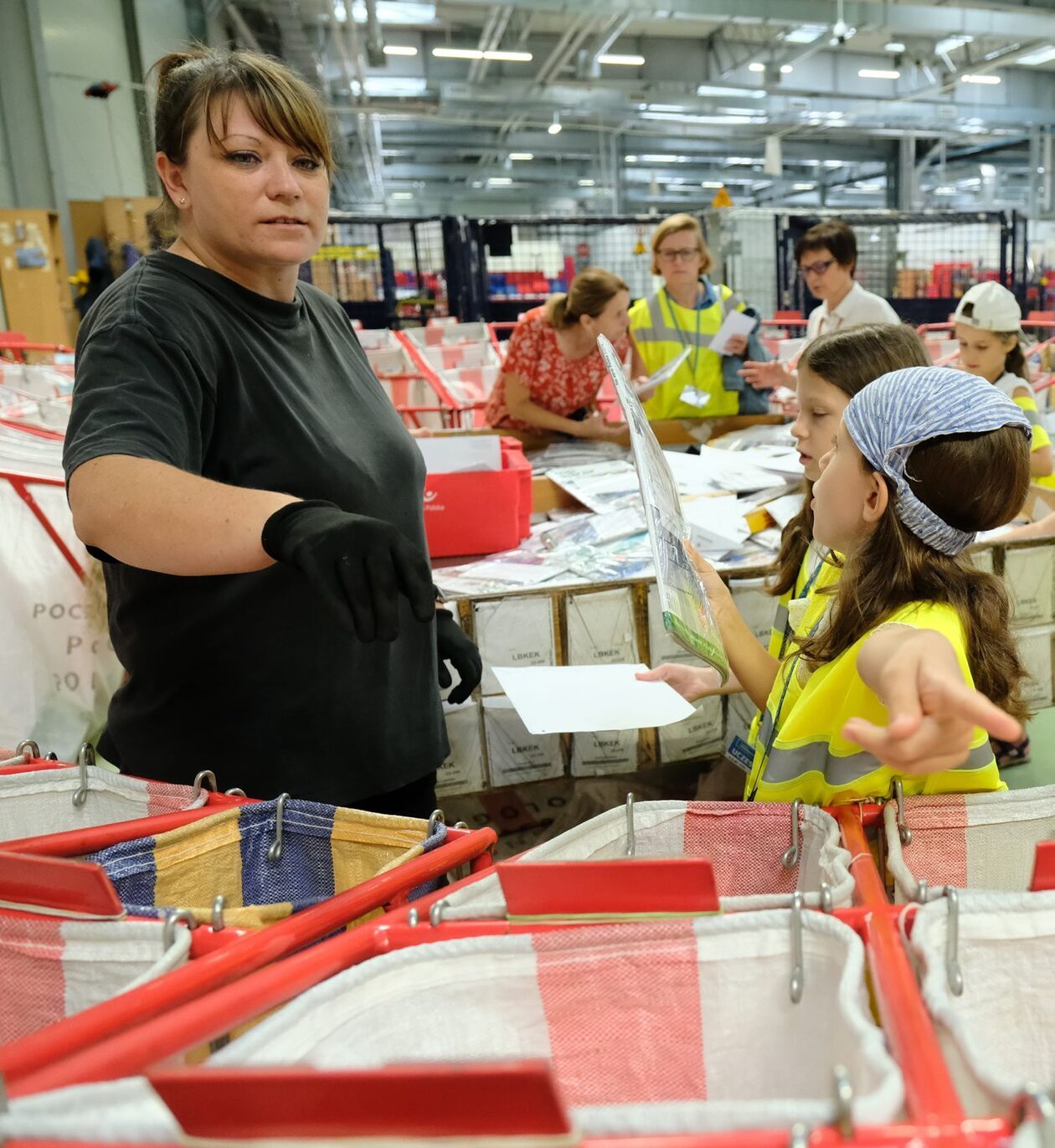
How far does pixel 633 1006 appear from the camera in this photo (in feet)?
2.45

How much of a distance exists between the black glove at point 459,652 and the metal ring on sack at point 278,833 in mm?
520

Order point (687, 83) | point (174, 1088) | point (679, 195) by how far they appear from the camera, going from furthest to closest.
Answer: point (679, 195) < point (687, 83) < point (174, 1088)

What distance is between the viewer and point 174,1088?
1.65 feet

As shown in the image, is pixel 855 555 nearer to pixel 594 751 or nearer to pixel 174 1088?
pixel 174 1088

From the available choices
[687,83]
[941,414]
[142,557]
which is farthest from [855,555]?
[687,83]

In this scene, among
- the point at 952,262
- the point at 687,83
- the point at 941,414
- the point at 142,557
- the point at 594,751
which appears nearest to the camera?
the point at 142,557

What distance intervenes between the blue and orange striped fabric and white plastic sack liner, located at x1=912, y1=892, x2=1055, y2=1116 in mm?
503

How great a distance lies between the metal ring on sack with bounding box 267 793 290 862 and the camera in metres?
1.07

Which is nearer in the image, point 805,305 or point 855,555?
point 855,555

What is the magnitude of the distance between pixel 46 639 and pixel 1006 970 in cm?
215

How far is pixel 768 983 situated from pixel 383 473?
35.3 inches

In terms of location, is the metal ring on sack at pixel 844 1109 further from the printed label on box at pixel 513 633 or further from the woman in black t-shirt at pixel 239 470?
the printed label on box at pixel 513 633

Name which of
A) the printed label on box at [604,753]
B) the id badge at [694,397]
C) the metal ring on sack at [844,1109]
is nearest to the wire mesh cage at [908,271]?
the id badge at [694,397]

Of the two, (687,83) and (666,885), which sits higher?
(687,83)
